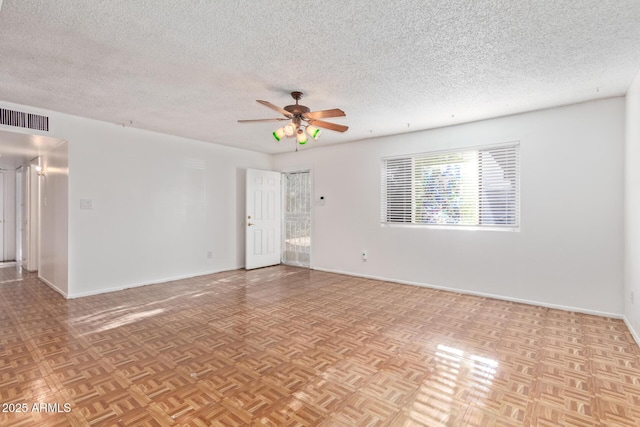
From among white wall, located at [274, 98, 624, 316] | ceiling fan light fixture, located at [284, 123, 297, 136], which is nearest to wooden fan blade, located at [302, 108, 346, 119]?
ceiling fan light fixture, located at [284, 123, 297, 136]

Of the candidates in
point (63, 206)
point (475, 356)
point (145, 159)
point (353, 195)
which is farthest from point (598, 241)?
point (63, 206)

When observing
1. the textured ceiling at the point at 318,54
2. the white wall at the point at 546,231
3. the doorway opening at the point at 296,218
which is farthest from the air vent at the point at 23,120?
the white wall at the point at 546,231

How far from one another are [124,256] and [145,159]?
152 centimetres

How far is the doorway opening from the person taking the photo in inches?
262

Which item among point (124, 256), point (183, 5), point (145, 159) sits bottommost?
point (124, 256)

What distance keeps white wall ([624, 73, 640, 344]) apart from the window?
3.42 feet

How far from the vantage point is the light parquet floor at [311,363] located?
1905mm

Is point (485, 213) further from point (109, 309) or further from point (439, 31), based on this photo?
point (109, 309)

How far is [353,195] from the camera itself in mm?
5805

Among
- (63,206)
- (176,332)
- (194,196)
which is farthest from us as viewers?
(194,196)

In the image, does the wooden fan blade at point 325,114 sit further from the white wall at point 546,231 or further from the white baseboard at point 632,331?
the white baseboard at point 632,331

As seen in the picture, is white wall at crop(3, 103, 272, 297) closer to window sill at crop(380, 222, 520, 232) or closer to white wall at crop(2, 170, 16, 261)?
window sill at crop(380, 222, 520, 232)

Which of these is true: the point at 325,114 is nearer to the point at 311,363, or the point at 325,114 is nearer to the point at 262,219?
the point at 311,363

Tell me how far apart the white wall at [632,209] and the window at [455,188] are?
104 centimetres
